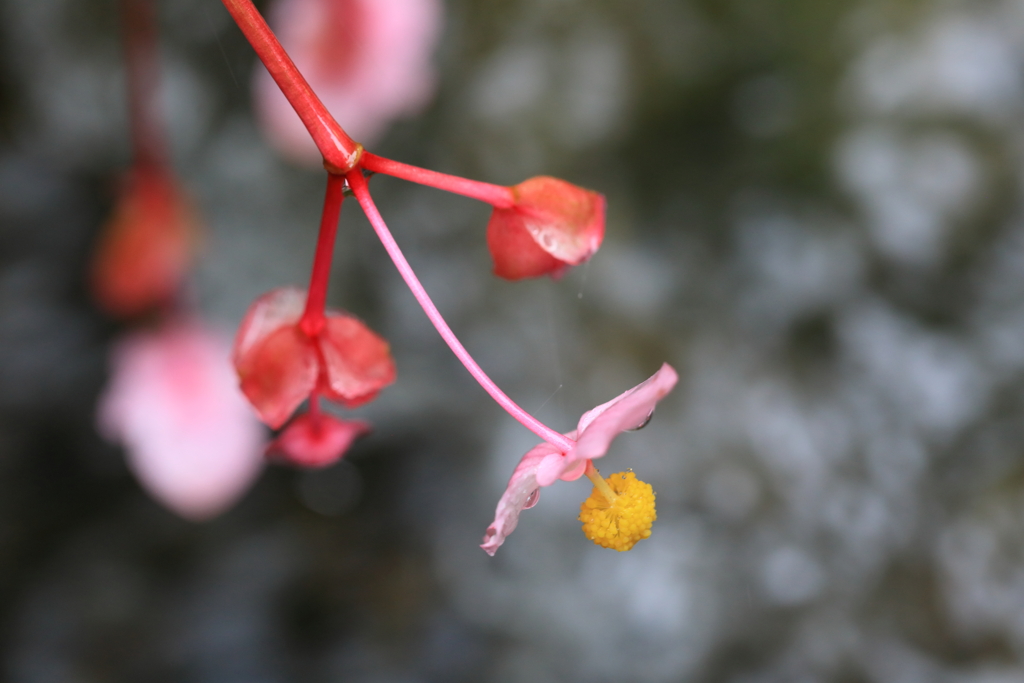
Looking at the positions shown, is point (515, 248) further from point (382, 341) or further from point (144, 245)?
point (144, 245)

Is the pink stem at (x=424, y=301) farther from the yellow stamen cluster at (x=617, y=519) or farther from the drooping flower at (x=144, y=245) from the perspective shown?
the drooping flower at (x=144, y=245)

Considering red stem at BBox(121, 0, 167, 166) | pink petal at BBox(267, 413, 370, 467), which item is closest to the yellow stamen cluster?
pink petal at BBox(267, 413, 370, 467)

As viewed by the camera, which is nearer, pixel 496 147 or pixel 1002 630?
pixel 1002 630

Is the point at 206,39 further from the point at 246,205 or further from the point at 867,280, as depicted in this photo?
the point at 867,280

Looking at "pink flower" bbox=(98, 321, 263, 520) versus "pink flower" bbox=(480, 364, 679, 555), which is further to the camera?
"pink flower" bbox=(98, 321, 263, 520)

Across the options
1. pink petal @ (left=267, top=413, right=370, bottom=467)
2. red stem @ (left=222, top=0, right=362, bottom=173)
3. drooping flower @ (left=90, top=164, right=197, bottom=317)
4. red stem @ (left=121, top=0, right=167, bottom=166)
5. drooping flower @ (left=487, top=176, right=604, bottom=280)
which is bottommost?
pink petal @ (left=267, top=413, right=370, bottom=467)

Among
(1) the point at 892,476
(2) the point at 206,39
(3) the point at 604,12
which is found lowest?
(1) the point at 892,476

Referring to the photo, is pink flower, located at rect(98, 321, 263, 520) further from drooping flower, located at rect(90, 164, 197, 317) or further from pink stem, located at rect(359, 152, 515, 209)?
pink stem, located at rect(359, 152, 515, 209)

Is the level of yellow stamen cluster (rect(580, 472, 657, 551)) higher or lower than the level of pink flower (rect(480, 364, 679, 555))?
lower

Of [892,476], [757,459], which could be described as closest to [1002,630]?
[892,476]
